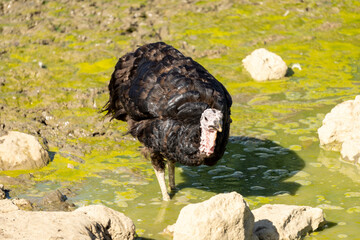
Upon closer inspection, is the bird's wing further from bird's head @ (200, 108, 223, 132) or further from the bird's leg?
the bird's leg

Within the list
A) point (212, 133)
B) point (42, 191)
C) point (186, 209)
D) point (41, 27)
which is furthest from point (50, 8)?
point (186, 209)

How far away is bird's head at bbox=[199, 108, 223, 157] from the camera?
7.17 metres

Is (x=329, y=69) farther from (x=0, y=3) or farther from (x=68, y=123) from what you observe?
(x=0, y=3)

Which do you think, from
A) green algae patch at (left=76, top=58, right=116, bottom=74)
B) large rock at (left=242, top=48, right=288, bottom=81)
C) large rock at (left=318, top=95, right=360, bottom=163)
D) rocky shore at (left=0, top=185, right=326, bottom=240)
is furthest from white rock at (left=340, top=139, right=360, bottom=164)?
green algae patch at (left=76, top=58, right=116, bottom=74)

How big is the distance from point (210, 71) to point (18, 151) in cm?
540

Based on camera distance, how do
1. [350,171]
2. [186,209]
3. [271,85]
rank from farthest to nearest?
1. [271,85]
2. [350,171]
3. [186,209]

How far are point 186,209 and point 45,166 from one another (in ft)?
12.3

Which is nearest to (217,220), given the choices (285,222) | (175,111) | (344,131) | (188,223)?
(188,223)

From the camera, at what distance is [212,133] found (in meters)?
7.33

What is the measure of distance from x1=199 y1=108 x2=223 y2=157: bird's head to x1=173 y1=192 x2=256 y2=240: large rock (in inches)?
49.0

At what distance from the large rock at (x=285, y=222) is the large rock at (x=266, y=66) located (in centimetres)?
617

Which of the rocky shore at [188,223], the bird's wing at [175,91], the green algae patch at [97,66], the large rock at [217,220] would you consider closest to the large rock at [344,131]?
the bird's wing at [175,91]

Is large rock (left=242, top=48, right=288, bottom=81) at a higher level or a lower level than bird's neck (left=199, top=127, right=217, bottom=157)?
lower

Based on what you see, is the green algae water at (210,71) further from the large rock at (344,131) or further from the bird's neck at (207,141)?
the bird's neck at (207,141)
